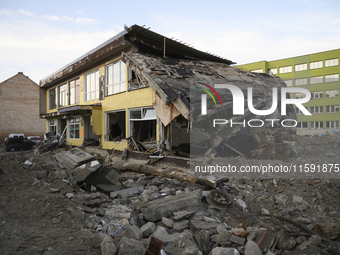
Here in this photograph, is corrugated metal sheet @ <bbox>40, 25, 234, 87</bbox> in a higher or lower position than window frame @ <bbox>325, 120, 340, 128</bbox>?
higher

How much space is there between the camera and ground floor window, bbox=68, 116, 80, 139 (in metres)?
17.0

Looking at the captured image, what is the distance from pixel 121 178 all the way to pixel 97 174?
0.87 m

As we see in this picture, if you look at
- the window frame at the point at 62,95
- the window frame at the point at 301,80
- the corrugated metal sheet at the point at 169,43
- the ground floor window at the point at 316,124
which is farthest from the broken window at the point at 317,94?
the window frame at the point at 62,95

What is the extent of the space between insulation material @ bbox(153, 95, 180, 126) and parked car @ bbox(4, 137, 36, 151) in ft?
59.1

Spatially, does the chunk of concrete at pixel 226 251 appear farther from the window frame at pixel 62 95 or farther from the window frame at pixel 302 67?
the window frame at pixel 302 67

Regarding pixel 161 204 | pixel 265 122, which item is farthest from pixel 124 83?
pixel 161 204

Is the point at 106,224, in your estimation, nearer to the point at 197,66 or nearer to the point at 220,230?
the point at 220,230

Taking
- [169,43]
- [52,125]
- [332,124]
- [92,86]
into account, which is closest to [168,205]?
[169,43]

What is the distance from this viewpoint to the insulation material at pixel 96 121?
1370cm

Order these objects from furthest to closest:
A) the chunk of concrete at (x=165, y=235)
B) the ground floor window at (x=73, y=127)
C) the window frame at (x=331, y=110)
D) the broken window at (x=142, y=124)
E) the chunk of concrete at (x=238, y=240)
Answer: the window frame at (x=331, y=110) → the ground floor window at (x=73, y=127) → the broken window at (x=142, y=124) → the chunk of concrete at (x=165, y=235) → the chunk of concrete at (x=238, y=240)

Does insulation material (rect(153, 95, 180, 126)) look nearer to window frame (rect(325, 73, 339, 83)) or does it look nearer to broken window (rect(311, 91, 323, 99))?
broken window (rect(311, 91, 323, 99))

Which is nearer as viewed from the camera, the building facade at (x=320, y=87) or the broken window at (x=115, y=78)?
the broken window at (x=115, y=78)

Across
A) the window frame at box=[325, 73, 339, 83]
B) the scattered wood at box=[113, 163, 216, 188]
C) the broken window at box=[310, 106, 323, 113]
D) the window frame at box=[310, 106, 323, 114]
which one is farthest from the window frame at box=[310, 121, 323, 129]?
the scattered wood at box=[113, 163, 216, 188]

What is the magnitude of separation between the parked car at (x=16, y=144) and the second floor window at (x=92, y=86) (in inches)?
404
